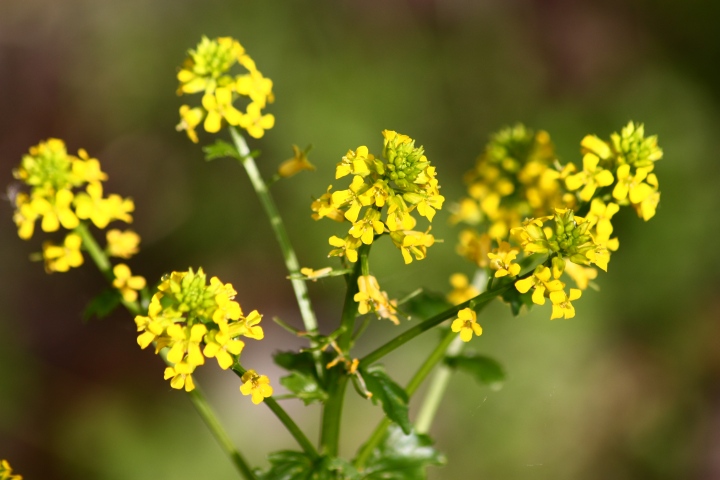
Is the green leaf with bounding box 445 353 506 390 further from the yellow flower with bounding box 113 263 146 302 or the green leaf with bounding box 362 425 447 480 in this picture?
the yellow flower with bounding box 113 263 146 302

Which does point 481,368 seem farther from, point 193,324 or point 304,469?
point 193,324

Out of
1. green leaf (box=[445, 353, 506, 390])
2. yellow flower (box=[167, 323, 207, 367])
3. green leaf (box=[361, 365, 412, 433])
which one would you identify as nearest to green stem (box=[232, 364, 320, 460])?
yellow flower (box=[167, 323, 207, 367])

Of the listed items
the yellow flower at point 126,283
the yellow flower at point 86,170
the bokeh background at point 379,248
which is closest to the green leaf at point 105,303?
the yellow flower at point 126,283

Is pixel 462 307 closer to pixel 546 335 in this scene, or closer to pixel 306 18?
pixel 546 335

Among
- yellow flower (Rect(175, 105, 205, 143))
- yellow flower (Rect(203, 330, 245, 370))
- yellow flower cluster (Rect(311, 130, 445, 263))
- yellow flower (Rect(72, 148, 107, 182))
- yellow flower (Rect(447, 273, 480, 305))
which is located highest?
yellow flower (Rect(175, 105, 205, 143))

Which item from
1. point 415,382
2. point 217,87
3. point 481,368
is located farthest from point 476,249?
point 217,87

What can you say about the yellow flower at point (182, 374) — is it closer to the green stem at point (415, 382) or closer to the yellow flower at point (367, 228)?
the yellow flower at point (367, 228)
